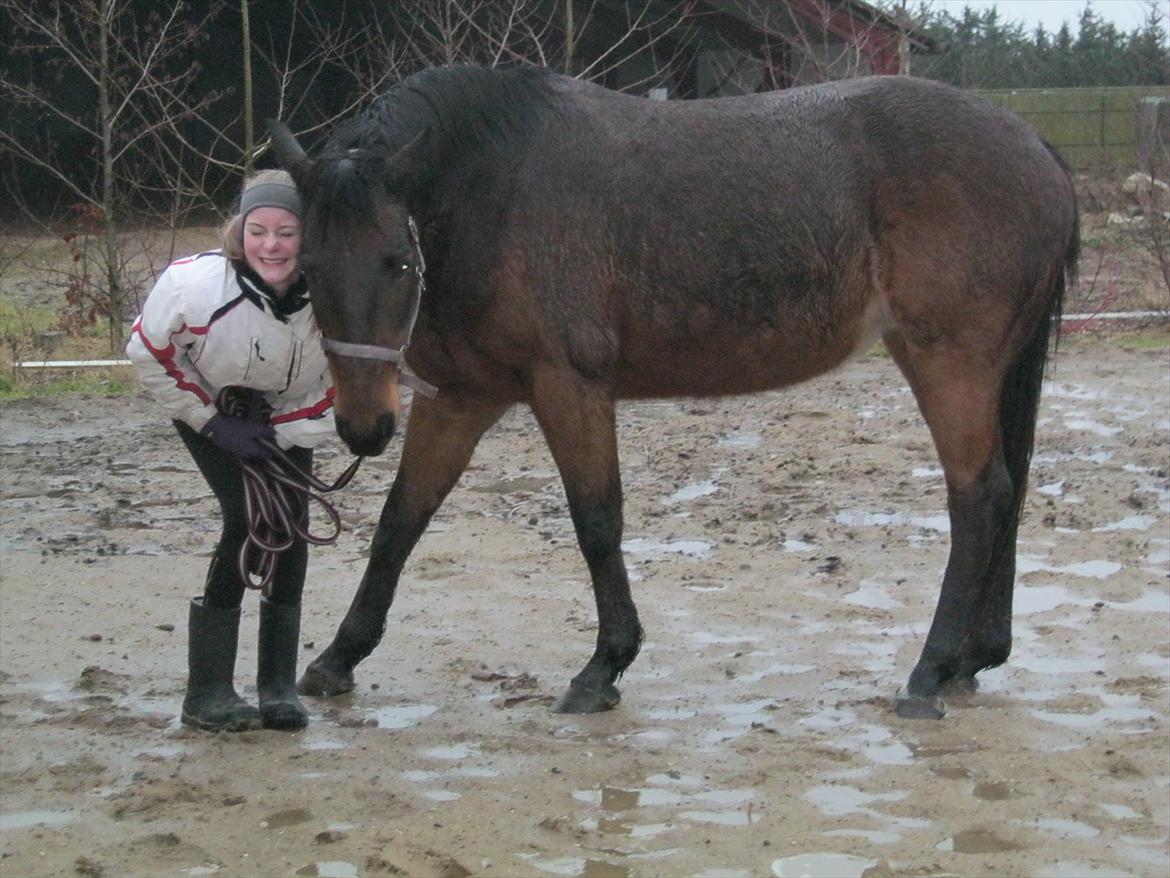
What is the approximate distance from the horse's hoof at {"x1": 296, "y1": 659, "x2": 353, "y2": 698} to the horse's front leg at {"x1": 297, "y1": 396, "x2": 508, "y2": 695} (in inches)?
1.2

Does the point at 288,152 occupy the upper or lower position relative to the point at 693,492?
upper

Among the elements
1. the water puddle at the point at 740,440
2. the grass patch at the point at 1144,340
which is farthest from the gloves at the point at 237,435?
the grass patch at the point at 1144,340

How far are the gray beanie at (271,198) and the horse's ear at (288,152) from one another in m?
0.05

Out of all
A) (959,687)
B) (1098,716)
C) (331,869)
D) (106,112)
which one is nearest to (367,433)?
(331,869)

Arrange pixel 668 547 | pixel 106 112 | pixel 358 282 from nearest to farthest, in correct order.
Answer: pixel 358 282 → pixel 668 547 → pixel 106 112

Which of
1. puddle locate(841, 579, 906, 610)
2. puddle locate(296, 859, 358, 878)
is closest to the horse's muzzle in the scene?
puddle locate(296, 859, 358, 878)

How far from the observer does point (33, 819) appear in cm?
394

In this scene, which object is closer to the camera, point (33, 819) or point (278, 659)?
point (33, 819)

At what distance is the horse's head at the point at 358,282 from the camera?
14.2 feet

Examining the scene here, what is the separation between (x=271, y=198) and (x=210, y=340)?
1.46 feet

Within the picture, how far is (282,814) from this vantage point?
157 inches

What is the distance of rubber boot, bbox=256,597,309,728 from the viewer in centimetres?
469

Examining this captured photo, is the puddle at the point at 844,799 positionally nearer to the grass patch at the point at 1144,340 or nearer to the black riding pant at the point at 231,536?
the black riding pant at the point at 231,536

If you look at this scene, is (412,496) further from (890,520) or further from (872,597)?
(890,520)
